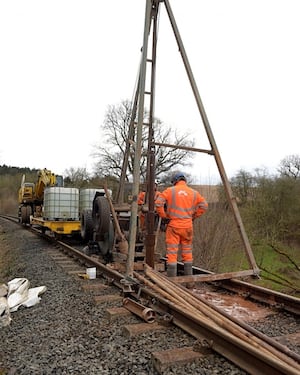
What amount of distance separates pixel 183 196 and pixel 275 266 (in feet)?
47.7

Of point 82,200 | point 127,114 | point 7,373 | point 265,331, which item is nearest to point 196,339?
point 265,331

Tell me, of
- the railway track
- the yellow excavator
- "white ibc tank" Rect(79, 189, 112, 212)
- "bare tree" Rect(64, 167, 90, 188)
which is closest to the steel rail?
the railway track

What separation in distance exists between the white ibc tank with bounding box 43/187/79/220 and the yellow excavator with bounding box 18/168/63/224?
10.6 ft

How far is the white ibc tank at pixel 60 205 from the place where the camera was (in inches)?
585

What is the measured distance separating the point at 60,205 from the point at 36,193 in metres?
6.53

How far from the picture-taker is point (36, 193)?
20.9 metres

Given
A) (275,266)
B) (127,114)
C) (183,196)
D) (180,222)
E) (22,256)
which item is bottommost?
(275,266)

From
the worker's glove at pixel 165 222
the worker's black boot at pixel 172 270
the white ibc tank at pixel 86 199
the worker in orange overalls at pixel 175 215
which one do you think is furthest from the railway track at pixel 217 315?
the white ibc tank at pixel 86 199

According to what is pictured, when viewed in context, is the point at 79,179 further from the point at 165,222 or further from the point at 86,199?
the point at 165,222

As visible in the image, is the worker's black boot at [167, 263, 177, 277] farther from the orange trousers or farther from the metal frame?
the metal frame

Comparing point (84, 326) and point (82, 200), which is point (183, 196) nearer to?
point (84, 326)

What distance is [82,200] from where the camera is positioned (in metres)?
16.0

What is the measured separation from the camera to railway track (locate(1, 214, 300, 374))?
132 inches

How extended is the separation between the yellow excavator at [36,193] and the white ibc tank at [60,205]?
3236 millimetres
